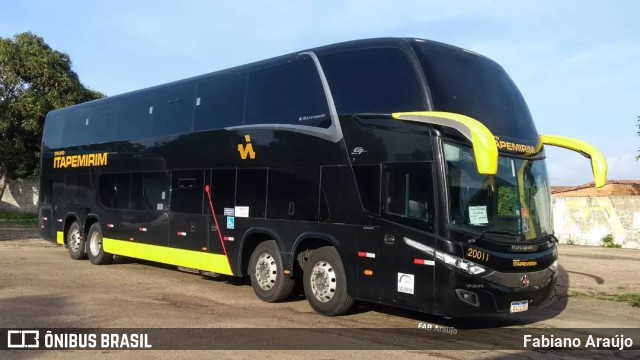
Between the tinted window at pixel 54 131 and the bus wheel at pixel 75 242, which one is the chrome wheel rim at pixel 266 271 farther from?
the tinted window at pixel 54 131

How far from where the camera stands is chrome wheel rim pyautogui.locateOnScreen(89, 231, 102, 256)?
15078 mm

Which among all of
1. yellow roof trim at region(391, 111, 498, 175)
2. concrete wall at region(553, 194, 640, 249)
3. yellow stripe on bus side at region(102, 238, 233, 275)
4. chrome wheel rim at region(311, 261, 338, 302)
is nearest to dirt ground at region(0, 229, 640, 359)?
chrome wheel rim at region(311, 261, 338, 302)

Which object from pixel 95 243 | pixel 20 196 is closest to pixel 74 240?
pixel 95 243

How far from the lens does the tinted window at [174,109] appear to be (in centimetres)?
1217

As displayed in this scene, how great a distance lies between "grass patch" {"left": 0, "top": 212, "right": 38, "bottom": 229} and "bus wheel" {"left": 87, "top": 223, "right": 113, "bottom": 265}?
16075 mm

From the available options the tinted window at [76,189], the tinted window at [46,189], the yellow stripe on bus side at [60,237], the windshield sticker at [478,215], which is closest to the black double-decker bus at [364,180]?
the windshield sticker at [478,215]

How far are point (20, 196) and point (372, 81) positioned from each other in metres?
34.1

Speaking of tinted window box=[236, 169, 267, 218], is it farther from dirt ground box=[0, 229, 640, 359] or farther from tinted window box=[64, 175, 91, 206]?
tinted window box=[64, 175, 91, 206]

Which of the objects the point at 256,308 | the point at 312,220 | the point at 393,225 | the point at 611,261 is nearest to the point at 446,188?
the point at 393,225

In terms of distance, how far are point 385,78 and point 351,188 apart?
166 cm

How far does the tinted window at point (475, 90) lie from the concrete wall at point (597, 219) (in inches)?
807

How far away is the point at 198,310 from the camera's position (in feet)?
30.4

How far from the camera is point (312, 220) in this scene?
9.27 m

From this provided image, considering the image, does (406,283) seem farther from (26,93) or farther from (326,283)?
(26,93)
